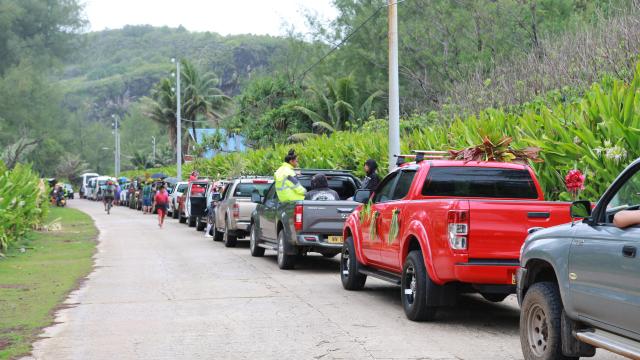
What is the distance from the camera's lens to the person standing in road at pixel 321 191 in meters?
16.3

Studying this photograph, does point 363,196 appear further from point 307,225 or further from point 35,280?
point 35,280

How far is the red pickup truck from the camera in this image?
9328 mm

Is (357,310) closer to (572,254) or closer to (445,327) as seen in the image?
(445,327)

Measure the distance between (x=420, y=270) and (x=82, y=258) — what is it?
1168 cm

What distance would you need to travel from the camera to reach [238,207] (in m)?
22.1

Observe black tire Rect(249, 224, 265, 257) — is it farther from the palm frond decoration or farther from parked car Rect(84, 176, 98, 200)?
parked car Rect(84, 176, 98, 200)

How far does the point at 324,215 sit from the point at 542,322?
868 cm

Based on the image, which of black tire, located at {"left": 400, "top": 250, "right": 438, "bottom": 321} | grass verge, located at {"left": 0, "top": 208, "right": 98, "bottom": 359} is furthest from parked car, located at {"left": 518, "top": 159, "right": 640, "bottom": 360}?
grass verge, located at {"left": 0, "top": 208, "right": 98, "bottom": 359}

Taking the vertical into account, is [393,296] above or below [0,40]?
below

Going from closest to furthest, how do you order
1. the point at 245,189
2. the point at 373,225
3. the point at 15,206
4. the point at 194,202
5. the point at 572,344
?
the point at 572,344
the point at 373,225
the point at 15,206
the point at 245,189
the point at 194,202

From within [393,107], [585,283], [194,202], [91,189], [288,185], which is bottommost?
[585,283]

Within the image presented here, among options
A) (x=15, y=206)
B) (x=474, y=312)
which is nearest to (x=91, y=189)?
(x=15, y=206)

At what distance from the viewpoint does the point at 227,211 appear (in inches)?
907

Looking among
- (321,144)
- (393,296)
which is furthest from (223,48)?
(393,296)
